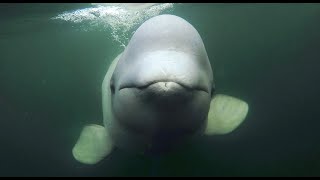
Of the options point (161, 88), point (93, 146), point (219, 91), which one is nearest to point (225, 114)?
point (219, 91)

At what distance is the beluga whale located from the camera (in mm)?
3943

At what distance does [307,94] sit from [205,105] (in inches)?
246

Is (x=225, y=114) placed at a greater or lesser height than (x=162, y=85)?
lesser

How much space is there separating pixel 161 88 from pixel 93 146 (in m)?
3.50

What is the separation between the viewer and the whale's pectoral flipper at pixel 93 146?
676 centimetres

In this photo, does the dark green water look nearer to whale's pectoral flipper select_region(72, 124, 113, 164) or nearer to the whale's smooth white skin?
whale's pectoral flipper select_region(72, 124, 113, 164)

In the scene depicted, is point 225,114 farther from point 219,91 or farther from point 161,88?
point 161,88

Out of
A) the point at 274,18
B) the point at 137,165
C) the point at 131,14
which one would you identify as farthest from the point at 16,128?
the point at 274,18

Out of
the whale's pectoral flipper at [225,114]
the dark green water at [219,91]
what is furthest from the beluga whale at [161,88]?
the dark green water at [219,91]

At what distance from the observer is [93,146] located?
22.9ft

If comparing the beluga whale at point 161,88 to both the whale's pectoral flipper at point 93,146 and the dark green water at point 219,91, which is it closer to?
the whale's pectoral flipper at point 93,146

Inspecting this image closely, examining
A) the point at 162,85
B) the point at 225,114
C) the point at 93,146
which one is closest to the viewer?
the point at 162,85

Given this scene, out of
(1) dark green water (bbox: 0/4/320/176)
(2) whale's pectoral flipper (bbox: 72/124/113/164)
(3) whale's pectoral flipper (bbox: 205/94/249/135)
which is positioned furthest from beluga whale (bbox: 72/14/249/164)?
(1) dark green water (bbox: 0/4/320/176)

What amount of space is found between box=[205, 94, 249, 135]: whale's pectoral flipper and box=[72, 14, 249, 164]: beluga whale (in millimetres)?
1394
